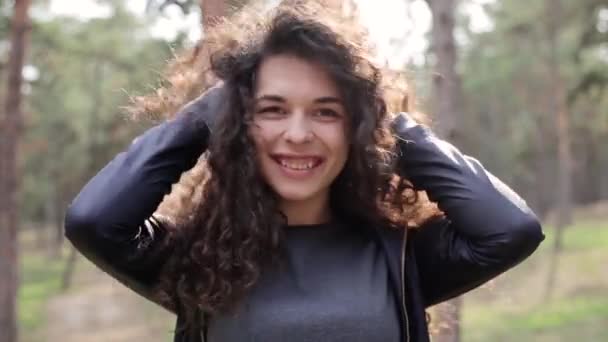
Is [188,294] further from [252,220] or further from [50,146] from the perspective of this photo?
[50,146]

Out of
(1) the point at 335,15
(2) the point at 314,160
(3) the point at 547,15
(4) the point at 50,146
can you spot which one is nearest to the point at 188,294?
(2) the point at 314,160

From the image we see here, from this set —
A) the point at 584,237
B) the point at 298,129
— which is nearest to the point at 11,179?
the point at 298,129

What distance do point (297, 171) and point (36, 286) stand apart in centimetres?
2687

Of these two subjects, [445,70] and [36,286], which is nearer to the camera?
[445,70]

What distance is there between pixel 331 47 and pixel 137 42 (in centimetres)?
2055

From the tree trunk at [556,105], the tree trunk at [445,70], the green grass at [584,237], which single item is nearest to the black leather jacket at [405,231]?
the tree trunk at [445,70]

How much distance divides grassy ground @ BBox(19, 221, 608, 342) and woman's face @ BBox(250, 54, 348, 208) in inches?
376

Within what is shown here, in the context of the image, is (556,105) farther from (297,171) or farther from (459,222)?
(297,171)

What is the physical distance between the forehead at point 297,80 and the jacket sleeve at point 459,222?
258 mm

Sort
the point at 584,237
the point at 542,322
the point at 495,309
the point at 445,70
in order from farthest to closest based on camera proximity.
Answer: the point at 584,237
the point at 495,309
the point at 542,322
the point at 445,70

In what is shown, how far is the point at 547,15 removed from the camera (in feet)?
56.9

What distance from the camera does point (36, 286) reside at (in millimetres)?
27500

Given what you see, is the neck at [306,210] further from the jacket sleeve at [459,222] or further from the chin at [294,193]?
the jacket sleeve at [459,222]

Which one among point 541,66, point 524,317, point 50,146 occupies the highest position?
point 541,66
